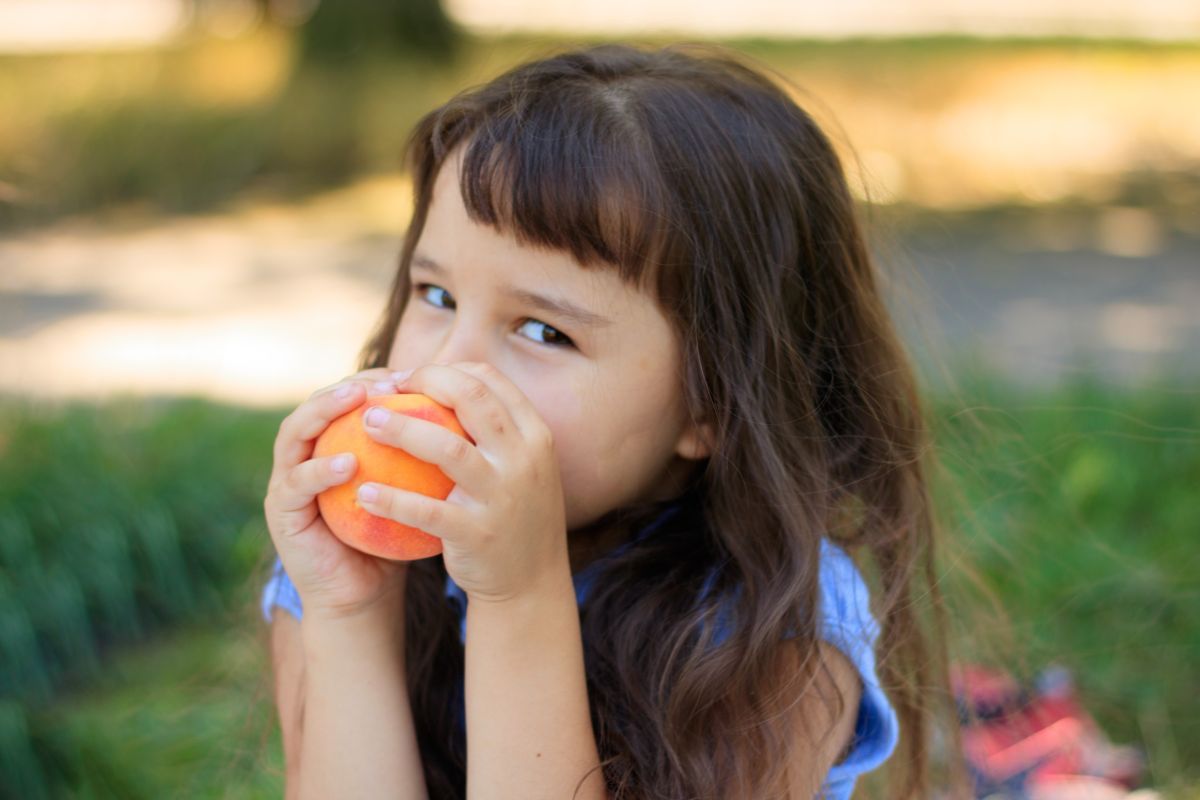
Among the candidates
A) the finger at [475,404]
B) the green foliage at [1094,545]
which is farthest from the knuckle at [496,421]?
the green foliage at [1094,545]

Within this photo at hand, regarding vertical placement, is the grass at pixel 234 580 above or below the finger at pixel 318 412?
below

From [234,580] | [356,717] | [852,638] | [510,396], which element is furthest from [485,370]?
[234,580]

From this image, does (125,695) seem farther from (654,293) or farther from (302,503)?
(654,293)

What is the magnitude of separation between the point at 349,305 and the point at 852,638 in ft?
15.9

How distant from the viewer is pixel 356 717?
1.68m

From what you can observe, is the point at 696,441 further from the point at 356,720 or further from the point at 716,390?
the point at 356,720

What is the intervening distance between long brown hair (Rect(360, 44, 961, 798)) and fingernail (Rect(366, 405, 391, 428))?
0.98 ft

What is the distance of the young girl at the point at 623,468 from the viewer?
5.07ft

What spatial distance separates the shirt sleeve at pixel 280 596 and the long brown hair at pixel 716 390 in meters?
0.17

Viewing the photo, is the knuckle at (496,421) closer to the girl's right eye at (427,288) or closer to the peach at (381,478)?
the peach at (381,478)

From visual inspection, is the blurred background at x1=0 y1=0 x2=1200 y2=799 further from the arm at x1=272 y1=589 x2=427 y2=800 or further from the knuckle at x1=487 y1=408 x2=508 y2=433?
the knuckle at x1=487 y1=408 x2=508 y2=433

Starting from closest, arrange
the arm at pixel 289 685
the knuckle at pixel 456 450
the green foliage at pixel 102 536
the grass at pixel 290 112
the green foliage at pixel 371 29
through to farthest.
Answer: the knuckle at pixel 456 450 < the arm at pixel 289 685 < the green foliage at pixel 102 536 < the grass at pixel 290 112 < the green foliage at pixel 371 29

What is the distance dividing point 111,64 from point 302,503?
841cm

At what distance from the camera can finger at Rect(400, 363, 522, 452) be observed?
4.75ft
